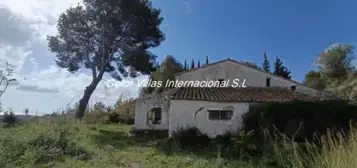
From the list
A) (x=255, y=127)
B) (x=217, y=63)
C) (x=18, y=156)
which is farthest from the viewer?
(x=217, y=63)

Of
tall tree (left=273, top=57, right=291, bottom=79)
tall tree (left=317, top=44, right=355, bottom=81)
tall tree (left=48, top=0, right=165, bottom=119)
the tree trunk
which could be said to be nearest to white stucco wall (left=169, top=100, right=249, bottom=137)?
tall tree (left=48, top=0, right=165, bottom=119)

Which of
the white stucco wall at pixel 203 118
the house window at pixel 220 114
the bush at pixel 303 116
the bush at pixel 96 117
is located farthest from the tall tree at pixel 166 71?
the bush at pixel 303 116

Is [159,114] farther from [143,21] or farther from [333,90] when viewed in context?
[333,90]

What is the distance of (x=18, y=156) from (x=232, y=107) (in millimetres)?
12177

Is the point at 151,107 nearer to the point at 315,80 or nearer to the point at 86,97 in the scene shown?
the point at 86,97

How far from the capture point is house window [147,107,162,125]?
68.8 feet

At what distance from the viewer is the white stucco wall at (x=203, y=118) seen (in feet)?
53.3

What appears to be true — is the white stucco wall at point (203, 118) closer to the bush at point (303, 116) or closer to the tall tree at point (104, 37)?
the bush at point (303, 116)

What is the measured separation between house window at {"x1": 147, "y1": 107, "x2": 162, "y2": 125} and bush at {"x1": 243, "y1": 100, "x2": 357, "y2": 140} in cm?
821

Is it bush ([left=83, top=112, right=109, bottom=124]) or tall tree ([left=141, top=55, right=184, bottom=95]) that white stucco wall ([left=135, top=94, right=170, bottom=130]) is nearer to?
bush ([left=83, top=112, right=109, bottom=124])

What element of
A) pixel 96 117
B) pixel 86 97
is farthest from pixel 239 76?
pixel 96 117

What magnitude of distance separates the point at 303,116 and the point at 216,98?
5667 millimetres

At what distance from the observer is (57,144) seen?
32.7 ft

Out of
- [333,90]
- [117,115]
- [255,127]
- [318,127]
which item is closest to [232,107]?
[255,127]
